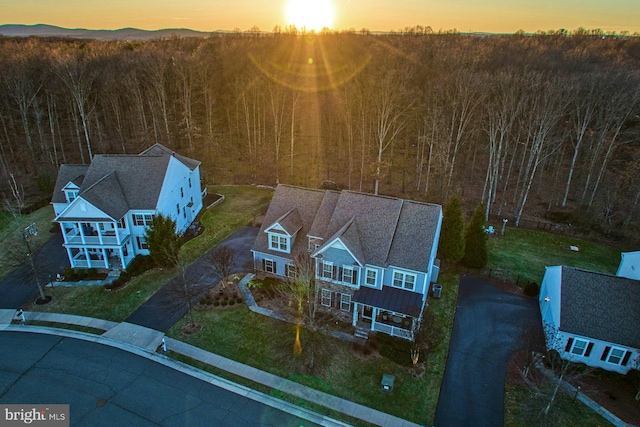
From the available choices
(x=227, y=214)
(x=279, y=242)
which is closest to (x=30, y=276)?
(x=227, y=214)

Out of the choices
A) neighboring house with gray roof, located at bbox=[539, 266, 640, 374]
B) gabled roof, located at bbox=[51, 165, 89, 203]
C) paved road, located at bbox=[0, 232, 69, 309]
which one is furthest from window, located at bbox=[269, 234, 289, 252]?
gabled roof, located at bbox=[51, 165, 89, 203]

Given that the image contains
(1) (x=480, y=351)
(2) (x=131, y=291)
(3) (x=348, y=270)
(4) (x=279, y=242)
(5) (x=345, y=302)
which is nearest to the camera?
(1) (x=480, y=351)

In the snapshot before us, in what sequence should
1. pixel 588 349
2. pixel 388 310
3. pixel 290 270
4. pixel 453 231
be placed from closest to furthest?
pixel 588 349 → pixel 388 310 → pixel 290 270 → pixel 453 231

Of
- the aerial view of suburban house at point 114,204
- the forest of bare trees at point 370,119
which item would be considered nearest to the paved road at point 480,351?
the forest of bare trees at point 370,119

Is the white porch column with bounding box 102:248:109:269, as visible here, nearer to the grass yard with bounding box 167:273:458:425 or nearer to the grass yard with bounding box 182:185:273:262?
the grass yard with bounding box 182:185:273:262

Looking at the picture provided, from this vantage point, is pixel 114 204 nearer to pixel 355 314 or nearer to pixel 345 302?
pixel 345 302

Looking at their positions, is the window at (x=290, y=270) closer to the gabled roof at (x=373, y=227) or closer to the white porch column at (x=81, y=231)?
the gabled roof at (x=373, y=227)

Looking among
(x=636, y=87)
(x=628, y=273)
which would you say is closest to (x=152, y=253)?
(x=628, y=273)
